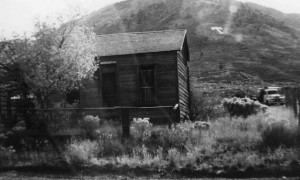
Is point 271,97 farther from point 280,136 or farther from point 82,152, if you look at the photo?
point 82,152

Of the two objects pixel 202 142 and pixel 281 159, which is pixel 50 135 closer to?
pixel 202 142

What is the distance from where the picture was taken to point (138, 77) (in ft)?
57.5

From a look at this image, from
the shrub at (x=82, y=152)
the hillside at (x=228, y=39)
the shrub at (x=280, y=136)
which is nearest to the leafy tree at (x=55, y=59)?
the shrub at (x=82, y=152)

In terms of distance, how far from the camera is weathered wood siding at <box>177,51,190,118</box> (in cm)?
1816

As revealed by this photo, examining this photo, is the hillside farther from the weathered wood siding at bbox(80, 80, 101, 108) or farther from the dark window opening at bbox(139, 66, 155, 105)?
the dark window opening at bbox(139, 66, 155, 105)

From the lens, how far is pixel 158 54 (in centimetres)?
1742

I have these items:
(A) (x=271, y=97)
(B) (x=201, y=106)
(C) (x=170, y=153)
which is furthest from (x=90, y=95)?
(A) (x=271, y=97)

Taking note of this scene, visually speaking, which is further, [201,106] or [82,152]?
[201,106]

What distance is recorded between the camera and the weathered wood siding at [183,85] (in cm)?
1816

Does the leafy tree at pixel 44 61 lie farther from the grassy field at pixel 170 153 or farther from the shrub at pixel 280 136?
the shrub at pixel 280 136

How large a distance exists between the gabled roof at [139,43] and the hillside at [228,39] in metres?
8.00

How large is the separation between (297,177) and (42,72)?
8028 millimetres

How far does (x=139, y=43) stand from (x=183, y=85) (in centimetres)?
389

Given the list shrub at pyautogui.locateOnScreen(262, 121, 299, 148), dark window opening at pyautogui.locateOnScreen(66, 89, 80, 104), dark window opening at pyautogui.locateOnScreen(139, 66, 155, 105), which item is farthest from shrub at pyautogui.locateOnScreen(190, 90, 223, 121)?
shrub at pyautogui.locateOnScreen(262, 121, 299, 148)
